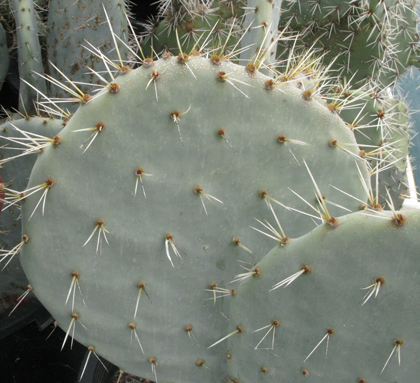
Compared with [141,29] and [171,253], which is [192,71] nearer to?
[171,253]

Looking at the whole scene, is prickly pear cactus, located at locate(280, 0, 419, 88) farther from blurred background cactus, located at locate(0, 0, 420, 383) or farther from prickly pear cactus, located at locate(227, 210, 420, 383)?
prickly pear cactus, located at locate(227, 210, 420, 383)

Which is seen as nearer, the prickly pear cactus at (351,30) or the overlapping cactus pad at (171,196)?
the overlapping cactus pad at (171,196)

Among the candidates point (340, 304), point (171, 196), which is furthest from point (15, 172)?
point (340, 304)

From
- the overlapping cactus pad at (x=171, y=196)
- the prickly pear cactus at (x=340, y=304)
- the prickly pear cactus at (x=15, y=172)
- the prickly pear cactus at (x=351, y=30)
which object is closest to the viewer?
the prickly pear cactus at (x=340, y=304)

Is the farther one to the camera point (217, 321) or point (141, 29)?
point (141, 29)

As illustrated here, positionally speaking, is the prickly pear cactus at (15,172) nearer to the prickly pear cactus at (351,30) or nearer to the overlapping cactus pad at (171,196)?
the overlapping cactus pad at (171,196)

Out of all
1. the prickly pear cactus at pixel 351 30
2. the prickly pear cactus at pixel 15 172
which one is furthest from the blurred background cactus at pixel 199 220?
the prickly pear cactus at pixel 351 30

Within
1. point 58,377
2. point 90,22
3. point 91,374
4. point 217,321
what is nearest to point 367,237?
point 217,321

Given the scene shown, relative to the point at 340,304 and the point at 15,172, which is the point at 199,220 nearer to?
the point at 340,304
